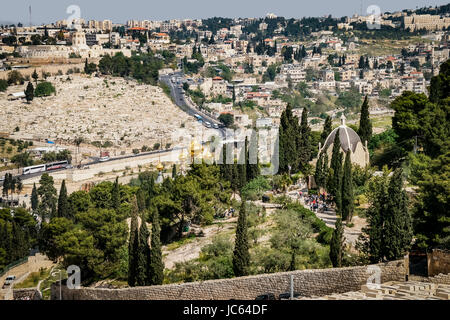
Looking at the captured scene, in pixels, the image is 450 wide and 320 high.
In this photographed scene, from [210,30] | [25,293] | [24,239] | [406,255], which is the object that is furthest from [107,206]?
[210,30]

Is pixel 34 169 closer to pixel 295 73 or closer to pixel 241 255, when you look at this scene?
pixel 241 255

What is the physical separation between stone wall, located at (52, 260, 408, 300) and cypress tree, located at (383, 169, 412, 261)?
0.64 meters

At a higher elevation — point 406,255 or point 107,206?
point 406,255

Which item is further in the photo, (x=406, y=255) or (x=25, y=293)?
(x=25, y=293)

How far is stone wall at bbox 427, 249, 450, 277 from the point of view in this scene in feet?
40.5

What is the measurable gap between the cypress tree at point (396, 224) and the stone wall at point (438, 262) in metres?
0.59

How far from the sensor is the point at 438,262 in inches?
491

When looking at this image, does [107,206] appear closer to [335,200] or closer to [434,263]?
[335,200]

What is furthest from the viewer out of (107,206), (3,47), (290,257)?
(3,47)

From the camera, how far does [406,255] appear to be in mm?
12828

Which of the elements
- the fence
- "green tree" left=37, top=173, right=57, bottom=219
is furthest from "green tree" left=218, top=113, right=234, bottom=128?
the fence

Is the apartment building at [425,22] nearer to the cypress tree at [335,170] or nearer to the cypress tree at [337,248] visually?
the cypress tree at [335,170]

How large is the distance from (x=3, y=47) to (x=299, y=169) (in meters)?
55.4

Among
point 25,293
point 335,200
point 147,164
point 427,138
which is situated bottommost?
point 147,164
